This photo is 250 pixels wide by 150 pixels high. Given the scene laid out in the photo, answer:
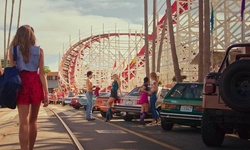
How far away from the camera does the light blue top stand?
5652mm

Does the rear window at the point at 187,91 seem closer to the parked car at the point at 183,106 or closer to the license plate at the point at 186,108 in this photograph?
the parked car at the point at 183,106

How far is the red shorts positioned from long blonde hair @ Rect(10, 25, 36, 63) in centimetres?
21

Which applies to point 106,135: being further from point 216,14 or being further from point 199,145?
point 216,14

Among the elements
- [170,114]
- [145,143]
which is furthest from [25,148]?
[170,114]

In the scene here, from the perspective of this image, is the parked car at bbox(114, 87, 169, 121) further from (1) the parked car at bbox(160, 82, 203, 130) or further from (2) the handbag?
(2) the handbag

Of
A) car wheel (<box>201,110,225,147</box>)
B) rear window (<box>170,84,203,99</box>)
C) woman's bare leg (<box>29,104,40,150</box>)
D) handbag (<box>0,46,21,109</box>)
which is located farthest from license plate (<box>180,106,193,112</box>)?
handbag (<box>0,46,21,109</box>)

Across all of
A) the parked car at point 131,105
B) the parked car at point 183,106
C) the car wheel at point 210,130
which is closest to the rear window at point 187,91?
the parked car at point 183,106

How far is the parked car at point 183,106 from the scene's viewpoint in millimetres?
11672

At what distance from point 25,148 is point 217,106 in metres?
4.14

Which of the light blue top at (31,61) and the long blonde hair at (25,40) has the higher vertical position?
the long blonde hair at (25,40)

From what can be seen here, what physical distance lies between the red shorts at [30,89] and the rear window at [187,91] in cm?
708

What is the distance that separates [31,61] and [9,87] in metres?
0.51

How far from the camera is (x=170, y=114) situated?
39.4 ft

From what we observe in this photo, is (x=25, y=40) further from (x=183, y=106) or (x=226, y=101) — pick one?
(x=183, y=106)
